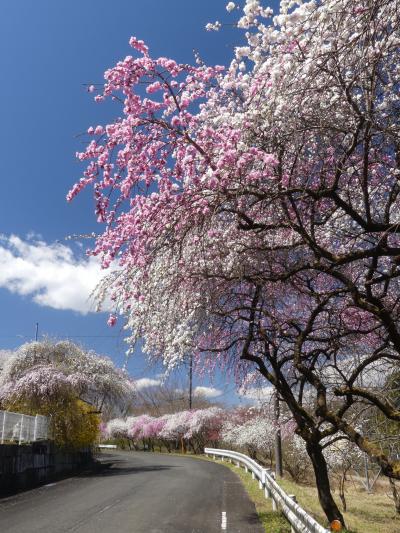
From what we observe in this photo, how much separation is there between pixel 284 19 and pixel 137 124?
7.39 feet

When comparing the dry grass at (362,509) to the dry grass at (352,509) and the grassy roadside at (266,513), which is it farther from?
the grassy roadside at (266,513)

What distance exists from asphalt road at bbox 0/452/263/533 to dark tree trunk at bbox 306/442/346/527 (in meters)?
1.36

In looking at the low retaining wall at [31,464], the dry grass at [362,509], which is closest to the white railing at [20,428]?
the low retaining wall at [31,464]

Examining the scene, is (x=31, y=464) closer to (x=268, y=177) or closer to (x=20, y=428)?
(x=20, y=428)

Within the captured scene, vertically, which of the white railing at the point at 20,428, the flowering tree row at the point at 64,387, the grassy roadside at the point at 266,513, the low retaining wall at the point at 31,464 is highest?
the flowering tree row at the point at 64,387

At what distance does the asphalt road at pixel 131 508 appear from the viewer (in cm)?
1048

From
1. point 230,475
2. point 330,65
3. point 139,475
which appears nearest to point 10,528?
point 330,65

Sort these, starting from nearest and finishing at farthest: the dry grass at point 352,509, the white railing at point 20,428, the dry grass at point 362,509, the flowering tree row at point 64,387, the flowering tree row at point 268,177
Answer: the flowering tree row at point 268,177 < the dry grass at point 352,509 < the dry grass at point 362,509 < the white railing at point 20,428 < the flowering tree row at point 64,387

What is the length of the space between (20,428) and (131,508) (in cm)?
808

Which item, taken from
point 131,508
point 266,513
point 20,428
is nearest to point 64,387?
point 20,428

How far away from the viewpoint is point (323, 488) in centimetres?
1052

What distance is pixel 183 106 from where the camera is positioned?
7.48 meters

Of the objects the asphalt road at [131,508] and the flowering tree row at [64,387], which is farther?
the flowering tree row at [64,387]

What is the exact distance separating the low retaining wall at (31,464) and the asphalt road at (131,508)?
32.4 inches
